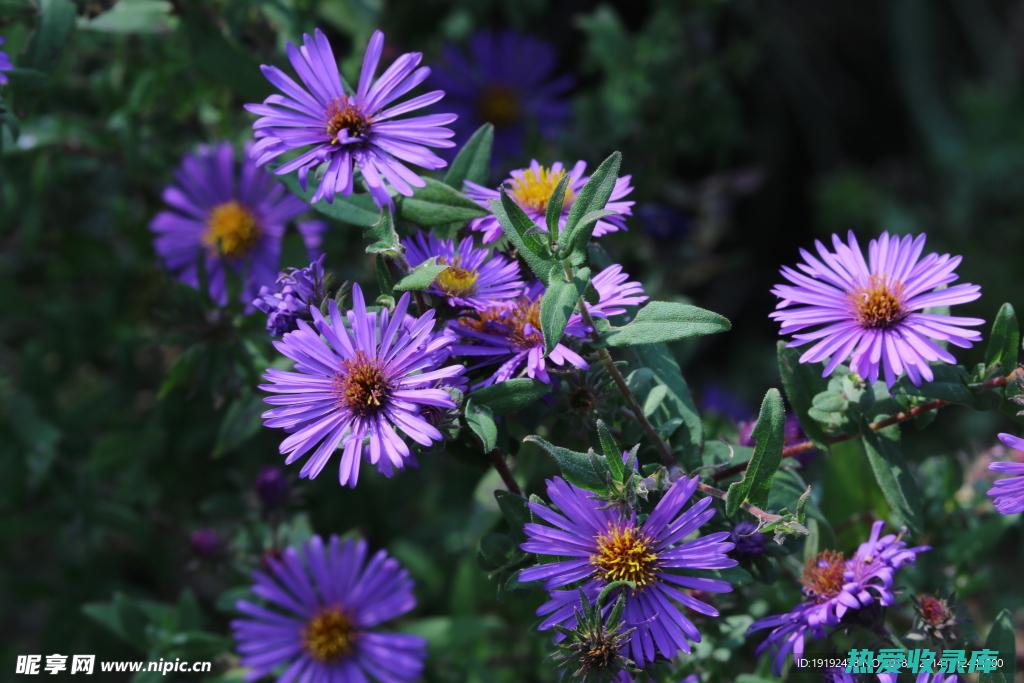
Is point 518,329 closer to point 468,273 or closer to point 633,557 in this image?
point 468,273

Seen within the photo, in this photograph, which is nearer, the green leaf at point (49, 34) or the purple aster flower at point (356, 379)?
the purple aster flower at point (356, 379)

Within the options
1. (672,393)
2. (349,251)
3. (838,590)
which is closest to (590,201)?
(672,393)

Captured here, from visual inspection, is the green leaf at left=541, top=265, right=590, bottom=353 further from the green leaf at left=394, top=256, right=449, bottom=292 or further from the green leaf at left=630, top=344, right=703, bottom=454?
the green leaf at left=630, top=344, right=703, bottom=454

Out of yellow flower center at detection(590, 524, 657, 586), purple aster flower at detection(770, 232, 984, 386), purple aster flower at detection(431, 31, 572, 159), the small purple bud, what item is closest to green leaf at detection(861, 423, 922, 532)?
purple aster flower at detection(770, 232, 984, 386)

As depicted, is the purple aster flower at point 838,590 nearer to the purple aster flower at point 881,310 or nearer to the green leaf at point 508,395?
the purple aster flower at point 881,310

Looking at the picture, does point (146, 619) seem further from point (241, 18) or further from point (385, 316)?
point (241, 18)

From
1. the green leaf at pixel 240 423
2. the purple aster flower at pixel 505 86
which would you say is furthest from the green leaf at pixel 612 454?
the purple aster flower at pixel 505 86
